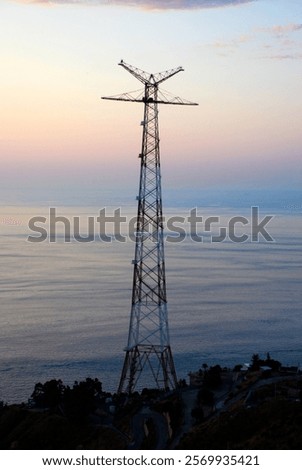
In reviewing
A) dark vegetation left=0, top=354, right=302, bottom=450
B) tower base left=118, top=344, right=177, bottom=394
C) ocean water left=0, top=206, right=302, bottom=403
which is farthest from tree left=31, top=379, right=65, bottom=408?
ocean water left=0, top=206, right=302, bottom=403

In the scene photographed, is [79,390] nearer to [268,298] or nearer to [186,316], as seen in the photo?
[186,316]

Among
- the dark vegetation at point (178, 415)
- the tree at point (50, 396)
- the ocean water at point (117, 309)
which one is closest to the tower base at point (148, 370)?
the dark vegetation at point (178, 415)

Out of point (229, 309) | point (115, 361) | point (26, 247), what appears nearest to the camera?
point (115, 361)

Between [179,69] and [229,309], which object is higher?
[179,69]

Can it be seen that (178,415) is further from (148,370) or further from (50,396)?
(148,370)

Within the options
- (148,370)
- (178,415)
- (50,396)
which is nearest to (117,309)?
(148,370)

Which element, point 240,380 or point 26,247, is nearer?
point 240,380

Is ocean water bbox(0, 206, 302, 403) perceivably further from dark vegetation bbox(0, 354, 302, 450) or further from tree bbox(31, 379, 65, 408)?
dark vegetation bbox(0, 354, 302, 450)
